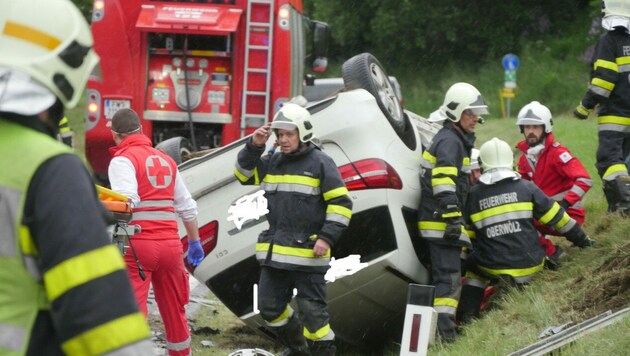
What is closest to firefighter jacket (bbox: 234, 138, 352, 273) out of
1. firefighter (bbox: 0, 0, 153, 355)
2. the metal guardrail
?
the metal guardrail

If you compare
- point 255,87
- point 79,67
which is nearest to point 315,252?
point 79,67

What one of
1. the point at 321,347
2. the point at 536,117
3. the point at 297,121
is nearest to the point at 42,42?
the point at 297,121

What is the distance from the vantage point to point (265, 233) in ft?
24.0

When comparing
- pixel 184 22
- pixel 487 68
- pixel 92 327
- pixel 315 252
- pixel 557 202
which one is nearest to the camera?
pixel 92 327

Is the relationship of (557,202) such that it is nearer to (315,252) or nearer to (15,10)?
(315,252)

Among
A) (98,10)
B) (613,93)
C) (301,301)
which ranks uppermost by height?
(613,93)

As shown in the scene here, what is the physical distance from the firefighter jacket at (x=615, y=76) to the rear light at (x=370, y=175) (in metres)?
2.10

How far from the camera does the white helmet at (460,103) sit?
8.05 metres

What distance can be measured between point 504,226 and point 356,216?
102cm

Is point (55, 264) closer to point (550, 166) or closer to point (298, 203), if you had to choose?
point (298, 203)

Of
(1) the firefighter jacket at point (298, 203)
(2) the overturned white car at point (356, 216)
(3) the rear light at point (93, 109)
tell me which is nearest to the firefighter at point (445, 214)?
(2) the overturned white car at point (356, 216)

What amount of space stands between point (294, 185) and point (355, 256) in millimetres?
622

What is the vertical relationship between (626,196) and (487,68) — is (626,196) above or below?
above

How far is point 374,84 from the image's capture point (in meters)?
8.00
